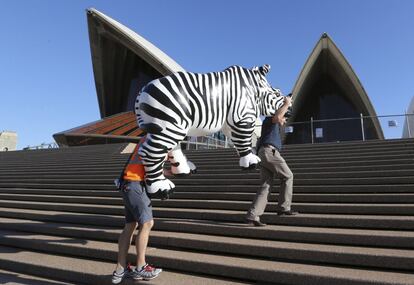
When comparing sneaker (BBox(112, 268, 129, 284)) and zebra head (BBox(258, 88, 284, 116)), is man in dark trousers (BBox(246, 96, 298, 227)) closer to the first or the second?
zebra head (BBox(258, 88, 284, 116))

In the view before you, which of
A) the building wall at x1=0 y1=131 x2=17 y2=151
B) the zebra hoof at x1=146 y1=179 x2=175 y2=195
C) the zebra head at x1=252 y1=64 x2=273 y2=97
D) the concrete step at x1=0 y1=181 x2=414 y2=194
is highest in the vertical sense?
the building wall at x1=0 y1=131 x2=17 y2=151

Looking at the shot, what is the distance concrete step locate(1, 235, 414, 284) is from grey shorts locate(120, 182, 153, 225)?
842 millimetres

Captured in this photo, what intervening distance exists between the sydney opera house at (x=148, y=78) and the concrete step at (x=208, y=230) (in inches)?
639

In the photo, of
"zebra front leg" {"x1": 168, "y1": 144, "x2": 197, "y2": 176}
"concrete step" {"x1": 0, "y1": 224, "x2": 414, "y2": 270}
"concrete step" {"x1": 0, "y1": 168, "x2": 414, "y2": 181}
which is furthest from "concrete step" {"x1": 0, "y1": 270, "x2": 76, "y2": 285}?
"concrete step" {"x1": 0, "y1": 168, "x2": 414, "y2": 181}

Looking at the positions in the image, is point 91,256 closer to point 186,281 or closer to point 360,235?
point 186,281

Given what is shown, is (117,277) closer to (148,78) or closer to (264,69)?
(264,69)

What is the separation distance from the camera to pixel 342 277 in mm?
3152

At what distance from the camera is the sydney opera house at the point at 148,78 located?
2402 cm

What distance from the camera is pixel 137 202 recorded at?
345cm

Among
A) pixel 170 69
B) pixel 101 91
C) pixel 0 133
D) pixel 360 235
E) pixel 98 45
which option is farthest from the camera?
pixel 0 133

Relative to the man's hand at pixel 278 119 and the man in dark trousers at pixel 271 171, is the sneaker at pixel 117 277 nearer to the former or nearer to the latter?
the man in dark trousers at pixel 271 171

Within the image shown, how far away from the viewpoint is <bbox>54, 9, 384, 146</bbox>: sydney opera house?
2402 centimetres

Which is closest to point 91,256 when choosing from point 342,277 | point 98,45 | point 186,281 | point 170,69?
point 186,281

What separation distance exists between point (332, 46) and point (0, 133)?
43646 mm
